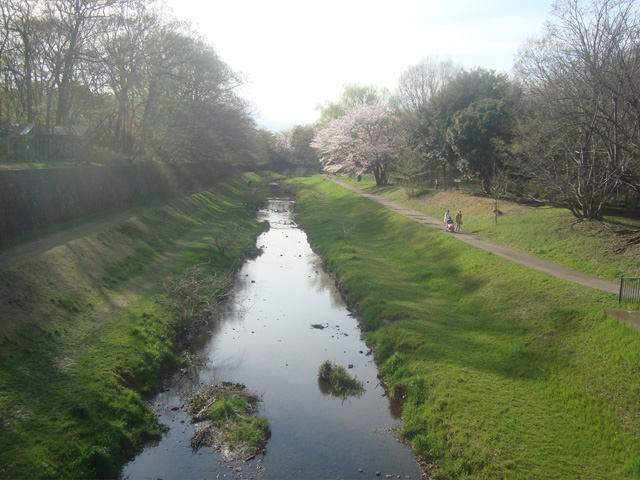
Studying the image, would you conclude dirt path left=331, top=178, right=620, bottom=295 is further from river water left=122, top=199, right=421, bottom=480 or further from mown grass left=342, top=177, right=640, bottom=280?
river water left=122, top=199, right=421, bottom=480

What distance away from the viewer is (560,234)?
19875mm

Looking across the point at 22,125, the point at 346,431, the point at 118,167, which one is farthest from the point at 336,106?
the point at 346,431

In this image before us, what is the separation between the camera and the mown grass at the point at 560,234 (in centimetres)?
1631

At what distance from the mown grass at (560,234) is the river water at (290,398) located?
8.34 metres

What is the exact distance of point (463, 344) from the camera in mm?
13523

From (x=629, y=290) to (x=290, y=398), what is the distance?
30.1 ft

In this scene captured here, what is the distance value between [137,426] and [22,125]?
21971mm

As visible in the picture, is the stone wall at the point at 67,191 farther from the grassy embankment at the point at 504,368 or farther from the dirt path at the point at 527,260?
the dirt path at the point at 527,260

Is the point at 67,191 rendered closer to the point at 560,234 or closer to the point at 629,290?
the point at 560,234

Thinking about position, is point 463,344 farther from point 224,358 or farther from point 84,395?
point 84,395

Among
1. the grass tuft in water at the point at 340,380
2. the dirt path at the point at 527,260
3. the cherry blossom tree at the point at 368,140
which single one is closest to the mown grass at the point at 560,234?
the dirt path at the point at 527,260

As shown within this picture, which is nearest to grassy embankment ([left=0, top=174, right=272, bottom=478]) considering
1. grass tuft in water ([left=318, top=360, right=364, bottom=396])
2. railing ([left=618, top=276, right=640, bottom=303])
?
grass tuft in water ([left=318, top=360, right=364, bottom=396])

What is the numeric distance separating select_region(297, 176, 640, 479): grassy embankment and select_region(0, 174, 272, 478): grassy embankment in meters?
6.22

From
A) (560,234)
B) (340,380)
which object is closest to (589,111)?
(560,234)
